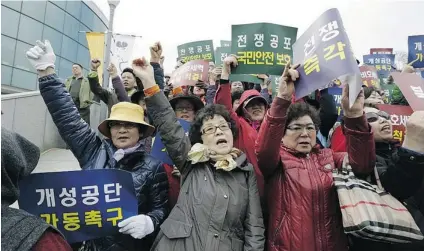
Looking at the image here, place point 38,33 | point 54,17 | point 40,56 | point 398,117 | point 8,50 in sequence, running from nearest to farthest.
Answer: point 40,56 < point 398,117 < point 8,50 < point 38,33 < point 54,17

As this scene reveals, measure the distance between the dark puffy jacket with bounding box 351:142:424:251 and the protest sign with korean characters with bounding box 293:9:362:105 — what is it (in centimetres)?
63

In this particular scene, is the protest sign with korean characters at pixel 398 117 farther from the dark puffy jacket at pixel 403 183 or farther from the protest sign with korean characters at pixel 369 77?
the protest sign with korean characters at pixel 369 77

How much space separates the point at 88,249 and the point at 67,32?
75.9ft

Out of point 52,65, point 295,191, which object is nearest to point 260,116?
point 295,191

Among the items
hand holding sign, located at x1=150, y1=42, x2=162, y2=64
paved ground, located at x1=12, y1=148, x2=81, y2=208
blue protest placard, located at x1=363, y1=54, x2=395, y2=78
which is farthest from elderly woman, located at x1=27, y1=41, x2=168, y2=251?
blue protest placard, located at x1=363, y1=54, x2=395, y2=78

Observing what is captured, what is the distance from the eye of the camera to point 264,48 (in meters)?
3.92

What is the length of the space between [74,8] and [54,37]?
3427 millimetres

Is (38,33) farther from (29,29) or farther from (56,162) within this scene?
(56,162)

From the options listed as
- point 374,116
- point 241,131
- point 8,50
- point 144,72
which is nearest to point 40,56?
point 144,72

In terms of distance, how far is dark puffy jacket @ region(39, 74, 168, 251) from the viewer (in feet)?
8.53

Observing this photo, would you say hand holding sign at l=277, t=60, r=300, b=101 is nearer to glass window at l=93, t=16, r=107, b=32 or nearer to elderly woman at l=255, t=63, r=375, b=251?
elderly woman at l=255, t=63, r=375, b=251

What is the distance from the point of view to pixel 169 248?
2.36m

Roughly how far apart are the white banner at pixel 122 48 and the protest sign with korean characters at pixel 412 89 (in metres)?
9.20

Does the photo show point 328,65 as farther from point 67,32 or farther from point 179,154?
point 67,32
